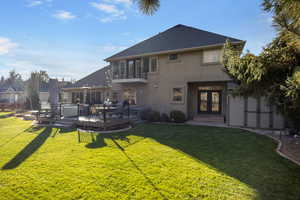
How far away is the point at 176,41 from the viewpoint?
13281 mm

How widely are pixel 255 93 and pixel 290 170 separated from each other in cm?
254

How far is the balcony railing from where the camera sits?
1347 cm

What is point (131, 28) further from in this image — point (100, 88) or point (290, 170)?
point (290, 170)

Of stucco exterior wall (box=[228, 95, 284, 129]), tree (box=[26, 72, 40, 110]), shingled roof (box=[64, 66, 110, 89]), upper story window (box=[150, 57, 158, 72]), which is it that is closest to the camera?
stucco exterior wall (box=[228, 95, 284, 129])

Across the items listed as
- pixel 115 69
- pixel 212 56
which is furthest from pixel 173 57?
pixel 115 69

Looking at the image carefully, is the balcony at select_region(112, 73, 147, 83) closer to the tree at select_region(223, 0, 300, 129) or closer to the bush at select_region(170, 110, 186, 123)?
the bush at select_region(170, 110, 186, 123)

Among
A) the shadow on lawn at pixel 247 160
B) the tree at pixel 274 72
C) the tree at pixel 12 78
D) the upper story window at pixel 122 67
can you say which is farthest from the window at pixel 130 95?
the tree at pixel 12 78

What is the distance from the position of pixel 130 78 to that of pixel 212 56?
7408 mm

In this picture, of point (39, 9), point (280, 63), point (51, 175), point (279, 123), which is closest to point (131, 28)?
point (39, 9)

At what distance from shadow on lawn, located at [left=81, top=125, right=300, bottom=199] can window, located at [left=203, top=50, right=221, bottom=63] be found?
612cm

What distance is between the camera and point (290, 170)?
4.00 meters

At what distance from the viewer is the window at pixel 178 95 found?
12.5 metres

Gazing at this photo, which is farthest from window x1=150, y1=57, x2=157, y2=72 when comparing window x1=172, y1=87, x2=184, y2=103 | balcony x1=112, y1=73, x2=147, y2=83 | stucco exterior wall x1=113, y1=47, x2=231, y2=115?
window x1=172, y1=87, x2=184, y2=103

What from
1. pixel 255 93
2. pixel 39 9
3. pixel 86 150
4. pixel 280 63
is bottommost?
pixel 86 150
